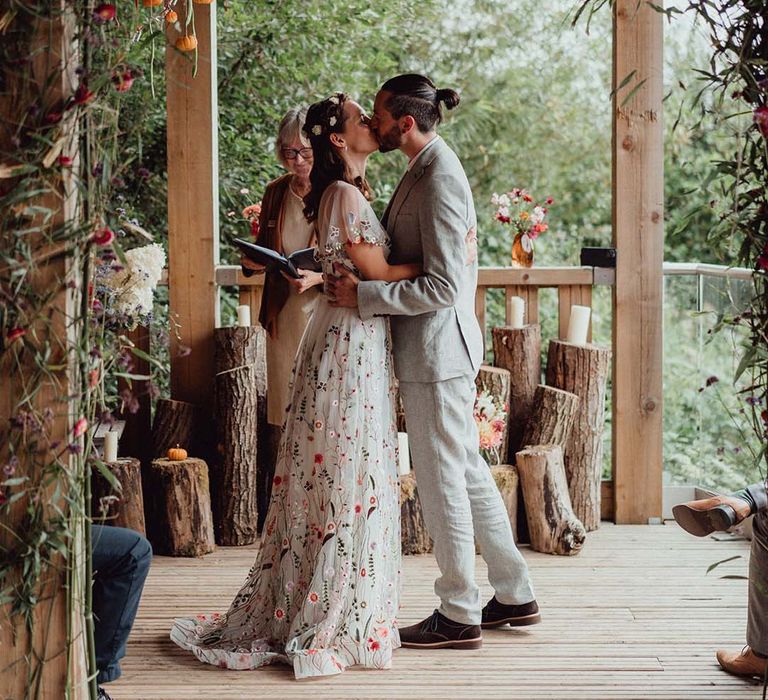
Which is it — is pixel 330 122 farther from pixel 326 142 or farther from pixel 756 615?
pixel 756 615

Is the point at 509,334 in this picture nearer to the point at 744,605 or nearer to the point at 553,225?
the point at 744,605

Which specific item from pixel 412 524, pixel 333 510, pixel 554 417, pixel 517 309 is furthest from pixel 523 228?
pixel 333 510

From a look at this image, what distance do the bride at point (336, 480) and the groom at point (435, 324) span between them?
0.21ft

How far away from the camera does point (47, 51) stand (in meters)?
2.18

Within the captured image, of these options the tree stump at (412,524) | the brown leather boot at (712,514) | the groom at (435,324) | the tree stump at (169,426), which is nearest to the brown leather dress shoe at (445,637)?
the groom at (435,324)

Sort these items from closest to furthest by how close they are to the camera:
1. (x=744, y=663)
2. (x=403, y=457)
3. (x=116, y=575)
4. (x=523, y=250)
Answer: (x=116, y=575) → (x=744, y=663) → (x=403, y=457) → (x=523, y=250)

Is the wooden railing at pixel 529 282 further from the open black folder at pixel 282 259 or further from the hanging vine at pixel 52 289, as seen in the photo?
the hanging vine at pixel 52 289

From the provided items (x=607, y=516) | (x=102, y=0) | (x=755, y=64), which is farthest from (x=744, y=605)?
(x=102, y=0)

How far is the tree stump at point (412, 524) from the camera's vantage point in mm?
4516

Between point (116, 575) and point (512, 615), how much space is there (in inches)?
52.5

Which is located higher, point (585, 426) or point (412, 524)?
point (585, 426)

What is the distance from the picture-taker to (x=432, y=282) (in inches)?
126

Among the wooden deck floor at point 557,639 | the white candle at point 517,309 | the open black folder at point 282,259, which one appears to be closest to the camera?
the wooden deck floor at point 557,639

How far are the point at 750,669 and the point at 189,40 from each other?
2.29 m
